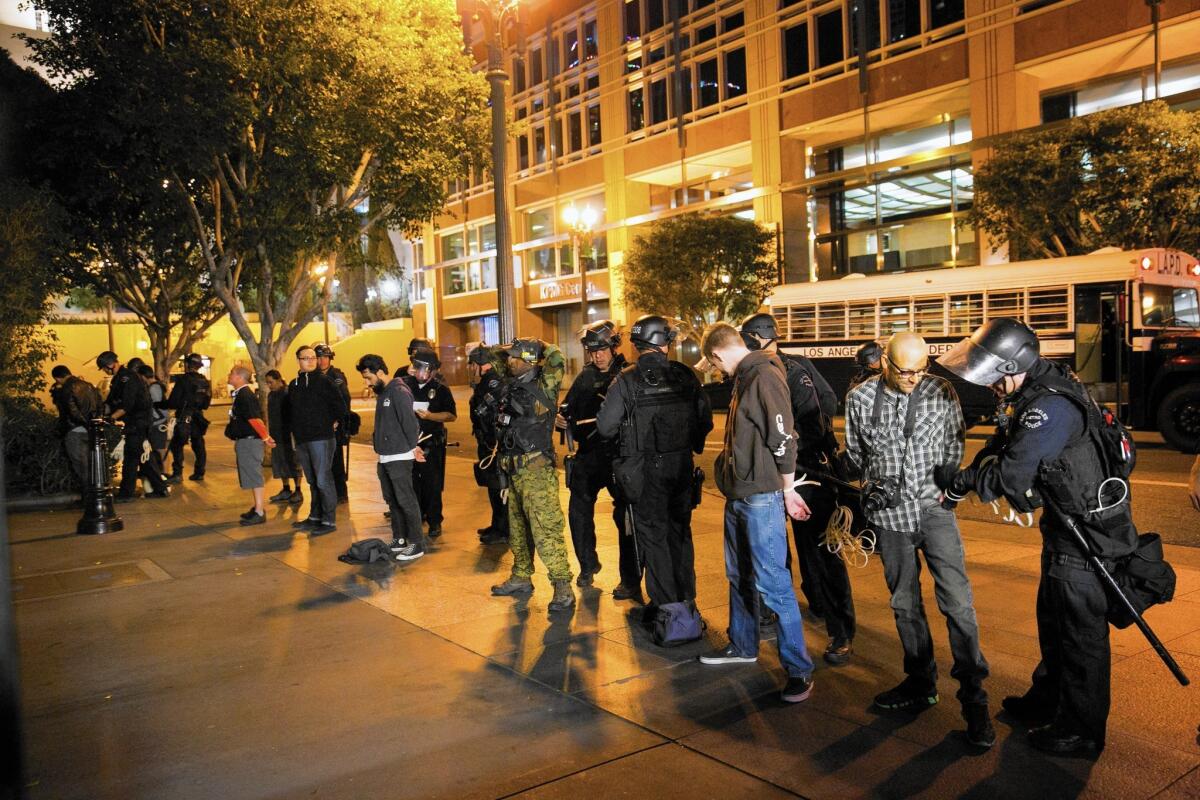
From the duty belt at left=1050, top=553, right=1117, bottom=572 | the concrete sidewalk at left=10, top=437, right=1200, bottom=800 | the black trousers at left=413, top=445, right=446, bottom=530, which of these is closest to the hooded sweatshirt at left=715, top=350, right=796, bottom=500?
the concrete sidewalk at left=10, top=437, right=1200, bottom=800

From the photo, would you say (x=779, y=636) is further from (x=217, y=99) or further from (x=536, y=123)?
(x=536, y=123)

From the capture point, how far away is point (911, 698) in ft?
14.1

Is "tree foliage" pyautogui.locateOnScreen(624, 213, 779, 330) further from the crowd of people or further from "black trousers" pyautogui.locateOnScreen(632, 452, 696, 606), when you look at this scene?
"black trousers" pyautogui.locateOnScreen(632, 452, 696, 606)

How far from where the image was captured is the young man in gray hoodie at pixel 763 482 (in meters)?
4.51

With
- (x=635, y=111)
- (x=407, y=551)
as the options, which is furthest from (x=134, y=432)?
(x=635, y=111)

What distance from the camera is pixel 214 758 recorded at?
160 inches

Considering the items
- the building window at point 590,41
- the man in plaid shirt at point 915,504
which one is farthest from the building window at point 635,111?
the man in plaid shirt at point 915,504

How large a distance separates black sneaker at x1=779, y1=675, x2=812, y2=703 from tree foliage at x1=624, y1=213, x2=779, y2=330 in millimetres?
24172

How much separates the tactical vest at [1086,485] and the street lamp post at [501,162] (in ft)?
26.5

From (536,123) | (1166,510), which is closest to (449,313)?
(536,123)

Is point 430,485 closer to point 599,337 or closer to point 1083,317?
point 599,337

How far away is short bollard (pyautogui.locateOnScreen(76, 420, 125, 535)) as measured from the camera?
973 cm

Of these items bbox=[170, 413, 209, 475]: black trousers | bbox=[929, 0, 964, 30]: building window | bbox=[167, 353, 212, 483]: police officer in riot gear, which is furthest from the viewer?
bbox=[929, 0, 964, 30]: building window

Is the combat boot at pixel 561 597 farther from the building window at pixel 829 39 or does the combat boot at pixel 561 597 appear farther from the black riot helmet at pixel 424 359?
the building window at pixel 829 39
